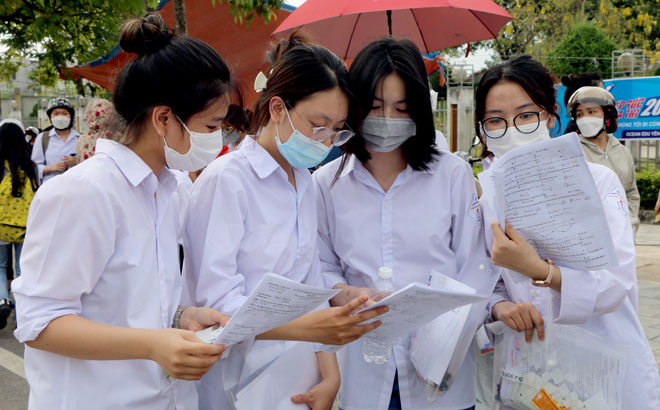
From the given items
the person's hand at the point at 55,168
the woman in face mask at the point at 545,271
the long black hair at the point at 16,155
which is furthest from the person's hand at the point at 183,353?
the person's hand at the point at 55,168

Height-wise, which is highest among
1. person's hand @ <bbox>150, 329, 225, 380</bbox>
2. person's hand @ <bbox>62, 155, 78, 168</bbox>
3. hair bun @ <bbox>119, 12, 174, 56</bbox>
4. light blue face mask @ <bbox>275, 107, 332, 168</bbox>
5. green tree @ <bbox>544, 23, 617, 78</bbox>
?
green tree @ <bbox>544, 23, 617, 78</bbox>

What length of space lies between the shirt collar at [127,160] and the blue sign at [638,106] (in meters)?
9.41

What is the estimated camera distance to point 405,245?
6.61ft

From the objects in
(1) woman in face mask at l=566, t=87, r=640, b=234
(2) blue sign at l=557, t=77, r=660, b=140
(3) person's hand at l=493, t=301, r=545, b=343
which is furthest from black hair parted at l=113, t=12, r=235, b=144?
(2) blue sign at l=557, t=77, r=660, b=140

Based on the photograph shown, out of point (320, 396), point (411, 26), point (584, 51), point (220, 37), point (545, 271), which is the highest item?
point (584, 51)

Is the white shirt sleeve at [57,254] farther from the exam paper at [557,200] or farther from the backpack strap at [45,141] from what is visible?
the backpack strap at [45,141]

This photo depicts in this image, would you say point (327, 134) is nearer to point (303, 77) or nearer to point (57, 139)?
point (303, 77)

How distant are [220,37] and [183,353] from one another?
21.3ft

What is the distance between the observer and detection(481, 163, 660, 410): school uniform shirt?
5.69 feet

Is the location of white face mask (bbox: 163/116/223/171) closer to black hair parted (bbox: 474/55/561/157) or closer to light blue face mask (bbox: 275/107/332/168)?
light blue face mask (bbox: 275/107/332/168)

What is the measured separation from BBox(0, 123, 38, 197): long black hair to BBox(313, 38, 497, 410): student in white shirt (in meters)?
4.51

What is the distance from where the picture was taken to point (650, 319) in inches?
211

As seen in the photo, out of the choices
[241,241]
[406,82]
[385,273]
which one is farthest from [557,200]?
[241,241]

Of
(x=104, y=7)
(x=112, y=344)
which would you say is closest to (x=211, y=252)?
(x=112, y=344)
